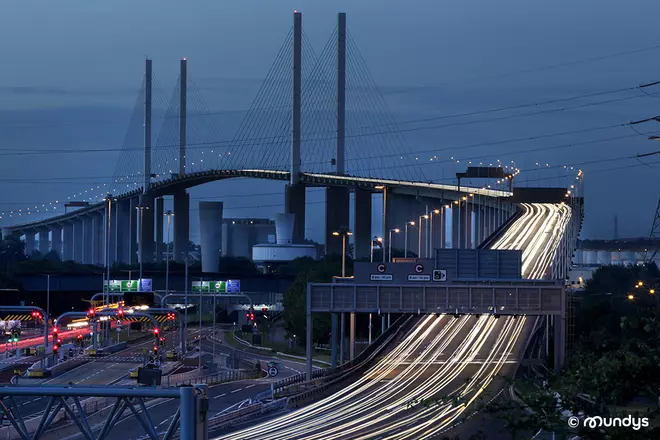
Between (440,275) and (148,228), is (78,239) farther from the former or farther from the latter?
(440,275)

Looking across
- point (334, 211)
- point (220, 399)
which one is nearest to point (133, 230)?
point (334, 211)

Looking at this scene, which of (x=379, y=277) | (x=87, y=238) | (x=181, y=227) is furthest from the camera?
(x=87, y=238)

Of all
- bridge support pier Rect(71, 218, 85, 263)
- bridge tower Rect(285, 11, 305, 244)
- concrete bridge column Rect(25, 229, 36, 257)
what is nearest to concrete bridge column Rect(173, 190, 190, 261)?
bridge tower Rect(285, 11, 305, 244)

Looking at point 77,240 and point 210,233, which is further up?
point 210,233

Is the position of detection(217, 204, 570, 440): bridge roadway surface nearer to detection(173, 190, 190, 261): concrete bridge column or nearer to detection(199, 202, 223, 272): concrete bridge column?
detection(199, 202, 223, 272): concrete bridge column

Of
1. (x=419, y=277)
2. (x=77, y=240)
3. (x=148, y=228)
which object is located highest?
(x=148, y=228)

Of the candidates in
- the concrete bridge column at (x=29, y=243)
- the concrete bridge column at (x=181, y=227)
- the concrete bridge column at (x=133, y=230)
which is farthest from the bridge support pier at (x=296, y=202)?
the concrete bridge column at (x=29, y=243)
